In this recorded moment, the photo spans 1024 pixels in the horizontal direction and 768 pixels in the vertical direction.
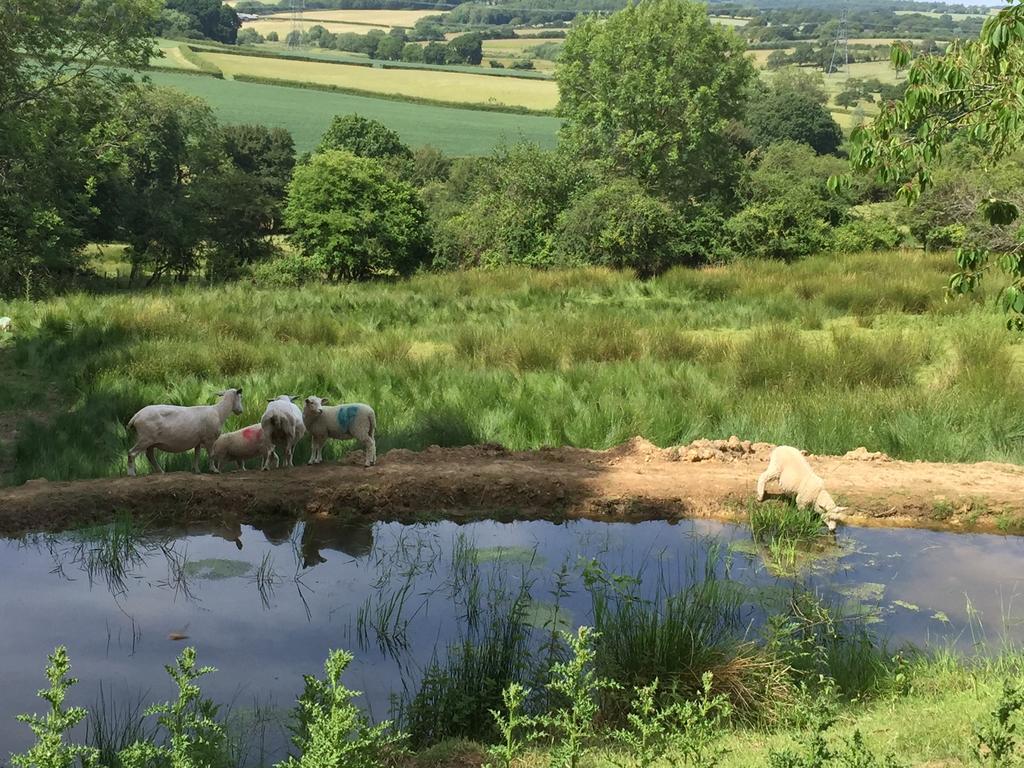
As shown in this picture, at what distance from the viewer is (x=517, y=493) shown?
9422 mm

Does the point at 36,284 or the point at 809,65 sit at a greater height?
the point at 809,65

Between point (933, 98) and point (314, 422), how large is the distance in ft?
20.4

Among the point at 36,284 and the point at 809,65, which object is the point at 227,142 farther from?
the point at 809,65

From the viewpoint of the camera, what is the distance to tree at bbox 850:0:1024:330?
19.7 feet

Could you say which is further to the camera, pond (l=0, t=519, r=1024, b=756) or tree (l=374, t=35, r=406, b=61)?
tree (l=374, t=35, r=406, b=61)

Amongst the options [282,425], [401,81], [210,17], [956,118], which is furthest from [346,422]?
[210,17]

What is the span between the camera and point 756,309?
1936 centimetres

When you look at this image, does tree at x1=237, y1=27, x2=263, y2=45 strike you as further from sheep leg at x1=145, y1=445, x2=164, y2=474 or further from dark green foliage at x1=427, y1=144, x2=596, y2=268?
sheep leg at x1=145, y1=445, x2=164, y2=474

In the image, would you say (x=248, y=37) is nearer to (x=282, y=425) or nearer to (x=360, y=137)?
(x=360, y=137)

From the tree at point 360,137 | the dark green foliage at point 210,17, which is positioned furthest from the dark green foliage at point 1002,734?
the dark green foliage at point 210,17

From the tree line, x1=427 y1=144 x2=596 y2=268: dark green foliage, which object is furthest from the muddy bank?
x1=427 y1=144 x2=596 y2=268: dark green foliage

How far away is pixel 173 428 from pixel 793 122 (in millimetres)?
61902

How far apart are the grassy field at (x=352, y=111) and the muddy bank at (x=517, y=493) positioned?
154 ft

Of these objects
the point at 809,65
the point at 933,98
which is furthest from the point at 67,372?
the point at 809,65
